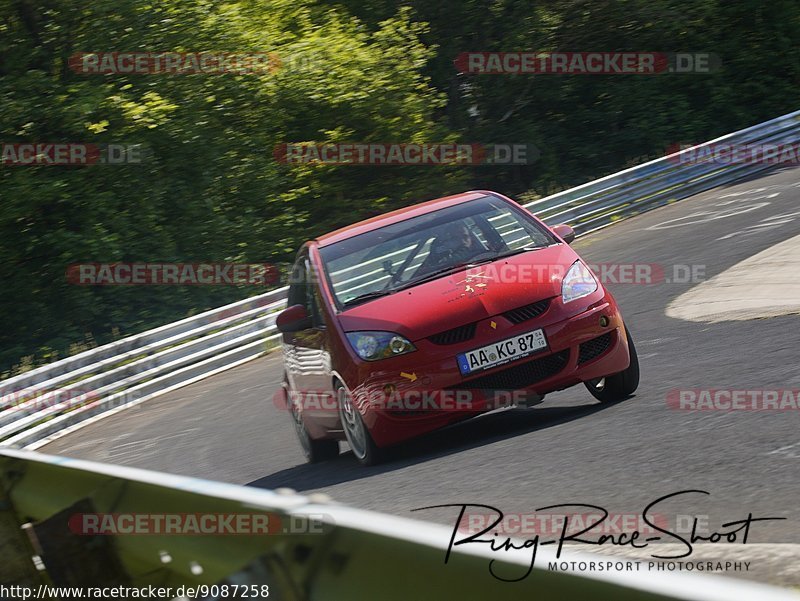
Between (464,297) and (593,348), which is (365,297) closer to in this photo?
(464,297)

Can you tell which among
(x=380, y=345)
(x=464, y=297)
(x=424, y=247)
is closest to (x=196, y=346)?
(x=424, y=247)

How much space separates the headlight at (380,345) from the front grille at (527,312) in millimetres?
627

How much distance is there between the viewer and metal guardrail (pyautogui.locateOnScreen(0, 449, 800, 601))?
219cm

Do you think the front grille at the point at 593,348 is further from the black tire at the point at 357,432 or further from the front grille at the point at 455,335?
the black tire at the point at 357,432

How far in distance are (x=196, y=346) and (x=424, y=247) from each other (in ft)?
34.0

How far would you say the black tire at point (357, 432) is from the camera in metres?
7.67

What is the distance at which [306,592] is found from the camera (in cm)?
284

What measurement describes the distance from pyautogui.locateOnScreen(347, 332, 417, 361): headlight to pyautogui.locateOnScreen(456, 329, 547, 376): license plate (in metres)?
0.34

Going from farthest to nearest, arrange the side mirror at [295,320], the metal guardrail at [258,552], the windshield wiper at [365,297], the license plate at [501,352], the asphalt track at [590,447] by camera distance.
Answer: the side mirror at [295,320]
the windshield wiper at [365,297]
the license plate at [501,352]
the asphalt track at [590,447]
the metal guardrail at [258,552]

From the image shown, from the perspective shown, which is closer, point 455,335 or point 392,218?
point 455,335

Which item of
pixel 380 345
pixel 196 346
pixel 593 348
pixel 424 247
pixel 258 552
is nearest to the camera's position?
pixel 258 552

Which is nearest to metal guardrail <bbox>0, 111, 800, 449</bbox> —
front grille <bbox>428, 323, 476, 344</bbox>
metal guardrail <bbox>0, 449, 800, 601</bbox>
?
front grille <bbox>428, 323, 476, 344</bbox>

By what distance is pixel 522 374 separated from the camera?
7445 millimetres

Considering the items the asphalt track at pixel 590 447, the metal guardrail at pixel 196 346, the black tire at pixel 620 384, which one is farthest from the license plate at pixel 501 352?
the metal guardrail at pixel 196 346
